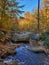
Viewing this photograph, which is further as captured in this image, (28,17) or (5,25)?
(28,17)

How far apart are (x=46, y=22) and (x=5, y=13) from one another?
7.78 meters

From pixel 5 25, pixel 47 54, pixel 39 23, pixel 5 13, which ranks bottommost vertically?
pixel 47 54

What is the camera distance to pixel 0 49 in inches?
220

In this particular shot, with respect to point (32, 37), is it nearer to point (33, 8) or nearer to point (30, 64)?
point (33, 8)

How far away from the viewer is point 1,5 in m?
3.16

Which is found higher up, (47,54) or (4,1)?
(4,1)

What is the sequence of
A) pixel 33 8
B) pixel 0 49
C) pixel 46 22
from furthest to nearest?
pixel 46 22
pixel 33 8
pixel 0 49

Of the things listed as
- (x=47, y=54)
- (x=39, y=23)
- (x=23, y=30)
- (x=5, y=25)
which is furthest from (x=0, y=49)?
(x=39, y=23)

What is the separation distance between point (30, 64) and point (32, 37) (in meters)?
4.53

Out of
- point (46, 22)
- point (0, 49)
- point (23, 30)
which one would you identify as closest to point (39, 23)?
point (46, 22)

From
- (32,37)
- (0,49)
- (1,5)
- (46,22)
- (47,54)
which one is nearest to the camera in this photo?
(1,5)

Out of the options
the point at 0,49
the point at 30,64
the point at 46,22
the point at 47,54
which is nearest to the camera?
the point at 30,64

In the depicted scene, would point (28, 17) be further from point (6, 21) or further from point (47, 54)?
point (6, 21)

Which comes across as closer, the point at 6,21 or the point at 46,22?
the point at 6,21
